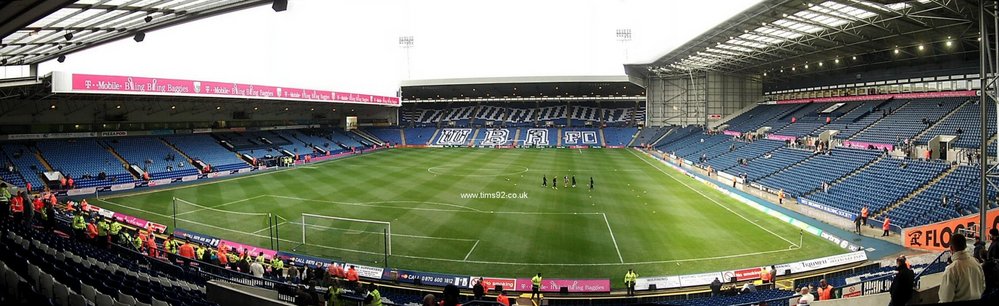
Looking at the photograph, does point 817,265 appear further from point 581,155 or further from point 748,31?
point 581,155

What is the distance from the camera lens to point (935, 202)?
22250 millimetres

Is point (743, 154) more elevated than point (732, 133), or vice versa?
point (732, 133)

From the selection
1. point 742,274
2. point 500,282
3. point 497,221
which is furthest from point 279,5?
point 742,274

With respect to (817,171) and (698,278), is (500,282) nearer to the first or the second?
(698,278)

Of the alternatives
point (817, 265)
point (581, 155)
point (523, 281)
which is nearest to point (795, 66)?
point (581, 155)

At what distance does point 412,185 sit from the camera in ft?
117

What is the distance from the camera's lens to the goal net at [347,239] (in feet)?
64.2

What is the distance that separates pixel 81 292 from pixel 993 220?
27.1 meters

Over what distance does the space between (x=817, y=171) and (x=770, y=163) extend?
Result: 19.1 ft

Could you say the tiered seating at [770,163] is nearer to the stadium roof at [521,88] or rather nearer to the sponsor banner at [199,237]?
the stadium roof at [521,88]

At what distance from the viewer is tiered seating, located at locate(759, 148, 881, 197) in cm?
3012

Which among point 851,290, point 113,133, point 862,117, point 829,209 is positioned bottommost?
point 851,290

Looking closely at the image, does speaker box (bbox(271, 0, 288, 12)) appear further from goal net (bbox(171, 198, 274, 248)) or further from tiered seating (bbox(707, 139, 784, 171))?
tiered seating (bbox(707, 139, 784, 171))

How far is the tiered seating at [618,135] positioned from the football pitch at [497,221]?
34.0 m
